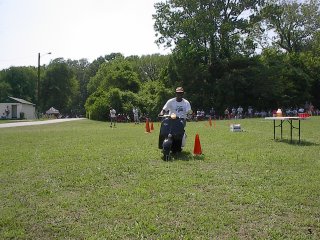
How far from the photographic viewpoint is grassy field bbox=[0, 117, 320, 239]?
520 cm

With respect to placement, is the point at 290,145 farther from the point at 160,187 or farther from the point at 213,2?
the point at 213,2

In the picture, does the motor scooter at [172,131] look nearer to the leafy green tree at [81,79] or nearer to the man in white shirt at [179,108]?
the man in white shirt at [179,108]

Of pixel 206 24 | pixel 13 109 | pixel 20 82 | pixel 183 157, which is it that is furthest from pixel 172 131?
pixel 20 82

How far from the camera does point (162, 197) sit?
6738 millimetres

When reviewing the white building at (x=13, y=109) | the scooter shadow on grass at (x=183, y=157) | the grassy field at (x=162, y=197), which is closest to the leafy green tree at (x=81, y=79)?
the white building at (x=13, y=109)

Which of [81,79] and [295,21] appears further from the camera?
[81,79]

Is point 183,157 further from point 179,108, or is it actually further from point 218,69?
point 218,69

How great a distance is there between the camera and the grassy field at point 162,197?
520 centimetres

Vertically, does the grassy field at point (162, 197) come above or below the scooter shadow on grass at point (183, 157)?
below

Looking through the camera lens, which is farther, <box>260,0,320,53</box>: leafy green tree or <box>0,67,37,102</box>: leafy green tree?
<box>0,67,37,102</box>: leafy green tree

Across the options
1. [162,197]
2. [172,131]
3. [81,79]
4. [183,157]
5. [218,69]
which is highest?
[81,79]

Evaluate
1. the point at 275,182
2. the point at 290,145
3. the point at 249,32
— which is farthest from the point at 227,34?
the point at 275,182

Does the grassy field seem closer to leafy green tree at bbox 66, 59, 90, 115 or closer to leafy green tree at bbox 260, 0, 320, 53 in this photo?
leafy green tree at bbox 260, 0, 320, 53

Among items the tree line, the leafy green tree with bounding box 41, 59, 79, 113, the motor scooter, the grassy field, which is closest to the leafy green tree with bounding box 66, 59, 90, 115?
the leafy green tree with bounding box 41, 59, 79, 113
